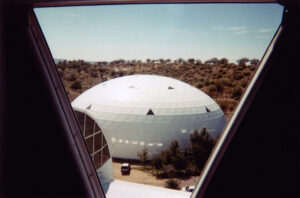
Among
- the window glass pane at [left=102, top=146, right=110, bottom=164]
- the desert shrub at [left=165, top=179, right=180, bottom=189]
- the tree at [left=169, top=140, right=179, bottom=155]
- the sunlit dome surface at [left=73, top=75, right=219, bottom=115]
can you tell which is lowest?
the desert shrub at [left=165, top=179, right=180, bottom=189]

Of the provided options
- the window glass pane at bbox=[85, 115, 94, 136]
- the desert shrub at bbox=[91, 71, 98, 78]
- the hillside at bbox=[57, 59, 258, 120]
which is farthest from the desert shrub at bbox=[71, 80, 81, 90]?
the window glass pane at bbox=[85, 115, 94, 136]

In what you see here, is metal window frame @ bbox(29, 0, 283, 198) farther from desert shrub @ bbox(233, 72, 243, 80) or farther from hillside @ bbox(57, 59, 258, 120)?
desert shrub @ bbox(233, 72, 243, 80)

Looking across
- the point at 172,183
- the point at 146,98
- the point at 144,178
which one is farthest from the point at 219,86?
the point at 144,178

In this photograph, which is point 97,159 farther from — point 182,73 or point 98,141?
point 182,73

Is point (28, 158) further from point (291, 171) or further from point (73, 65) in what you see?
point (73, 65)

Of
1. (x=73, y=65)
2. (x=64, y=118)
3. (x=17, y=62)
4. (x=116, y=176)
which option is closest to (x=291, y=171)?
(x=64, y=118)

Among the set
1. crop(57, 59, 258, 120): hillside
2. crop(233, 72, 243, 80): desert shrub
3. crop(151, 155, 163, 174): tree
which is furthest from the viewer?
crop(233, 72, 243, 80): desert shrub
